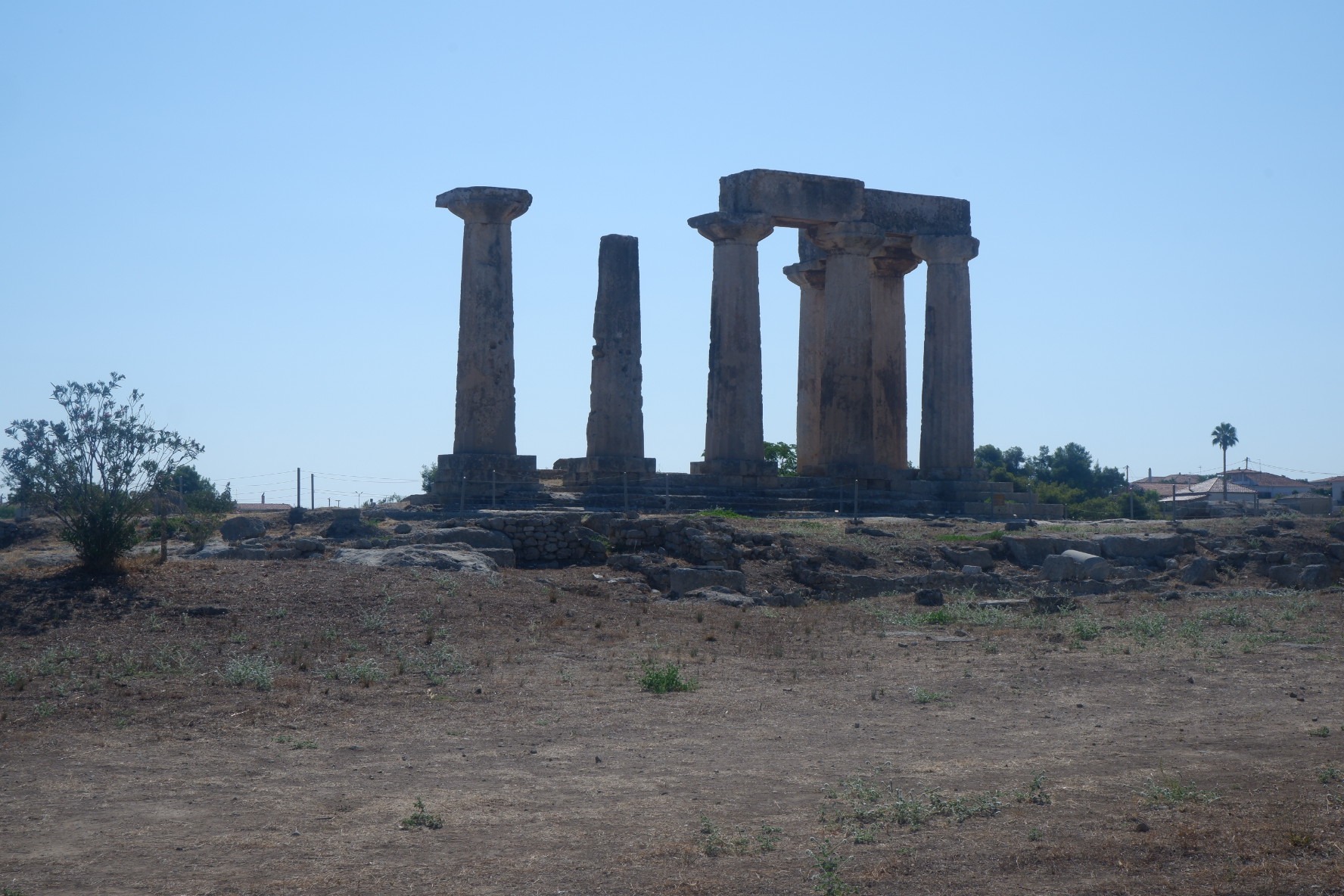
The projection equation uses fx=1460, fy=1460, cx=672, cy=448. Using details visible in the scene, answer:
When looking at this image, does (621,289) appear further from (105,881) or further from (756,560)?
(105,881)

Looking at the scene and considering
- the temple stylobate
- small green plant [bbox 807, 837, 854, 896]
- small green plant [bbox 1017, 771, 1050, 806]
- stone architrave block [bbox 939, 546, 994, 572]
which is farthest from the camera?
the temple stylobate

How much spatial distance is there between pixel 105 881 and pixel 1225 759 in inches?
308

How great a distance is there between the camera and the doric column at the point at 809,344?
37.0 metres

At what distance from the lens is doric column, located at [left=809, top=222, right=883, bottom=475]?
3444cm

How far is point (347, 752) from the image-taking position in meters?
11.4

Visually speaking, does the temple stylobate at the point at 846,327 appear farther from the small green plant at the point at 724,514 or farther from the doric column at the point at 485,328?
the doric column at the point at 485,328

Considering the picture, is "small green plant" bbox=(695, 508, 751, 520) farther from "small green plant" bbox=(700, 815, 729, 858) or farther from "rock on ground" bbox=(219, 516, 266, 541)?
"small green plant" bbox=(700, 815, 729, 858)

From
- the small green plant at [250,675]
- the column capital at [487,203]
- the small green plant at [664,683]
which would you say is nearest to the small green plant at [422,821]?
the small green plant at [250,675]

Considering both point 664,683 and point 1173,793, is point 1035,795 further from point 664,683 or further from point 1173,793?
point 664,683

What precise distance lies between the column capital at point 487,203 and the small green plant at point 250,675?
53.4ft

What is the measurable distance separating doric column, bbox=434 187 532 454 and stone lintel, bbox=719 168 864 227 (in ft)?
18.2

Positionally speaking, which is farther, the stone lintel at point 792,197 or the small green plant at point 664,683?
the stone lintel at point 792,197

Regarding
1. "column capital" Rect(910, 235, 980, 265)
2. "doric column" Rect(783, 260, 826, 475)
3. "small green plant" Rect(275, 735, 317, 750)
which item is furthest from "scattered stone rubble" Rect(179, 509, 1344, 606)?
"column capital" Rect(910, 235, 980, 265)

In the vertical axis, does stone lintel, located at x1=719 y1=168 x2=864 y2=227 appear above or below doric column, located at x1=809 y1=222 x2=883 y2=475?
above
